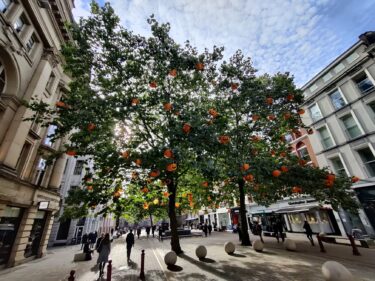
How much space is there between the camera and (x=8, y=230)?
42.8ft

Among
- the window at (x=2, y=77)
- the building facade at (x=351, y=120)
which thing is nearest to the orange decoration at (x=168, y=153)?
the window at (x=2, y=77)

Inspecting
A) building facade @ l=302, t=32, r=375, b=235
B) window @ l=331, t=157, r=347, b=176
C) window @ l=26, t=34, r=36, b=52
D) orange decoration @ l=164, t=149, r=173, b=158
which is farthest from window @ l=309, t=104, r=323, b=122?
window @ l=26, t=34, r=36, b=52

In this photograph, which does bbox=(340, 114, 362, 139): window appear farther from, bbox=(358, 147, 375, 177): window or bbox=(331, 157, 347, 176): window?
bbox=(331, 157, 347, 176): window

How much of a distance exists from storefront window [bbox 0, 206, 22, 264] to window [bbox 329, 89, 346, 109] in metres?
29.9

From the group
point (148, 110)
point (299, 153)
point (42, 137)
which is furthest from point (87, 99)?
A: point (299, 153)

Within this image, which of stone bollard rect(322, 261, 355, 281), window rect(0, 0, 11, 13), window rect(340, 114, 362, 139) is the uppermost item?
window rect(0, 0, 11, 13)

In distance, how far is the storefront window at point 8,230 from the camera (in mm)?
12516

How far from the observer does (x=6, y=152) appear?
12078 mm

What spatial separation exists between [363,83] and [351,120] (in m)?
3.58

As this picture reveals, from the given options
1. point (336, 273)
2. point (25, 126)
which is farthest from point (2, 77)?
point (336, 273)

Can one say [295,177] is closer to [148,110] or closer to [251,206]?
[148,110]

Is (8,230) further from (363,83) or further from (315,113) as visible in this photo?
(363,83)

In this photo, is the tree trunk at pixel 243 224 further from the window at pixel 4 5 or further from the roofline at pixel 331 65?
the window at pixel 4 5

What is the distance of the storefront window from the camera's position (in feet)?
41.1
